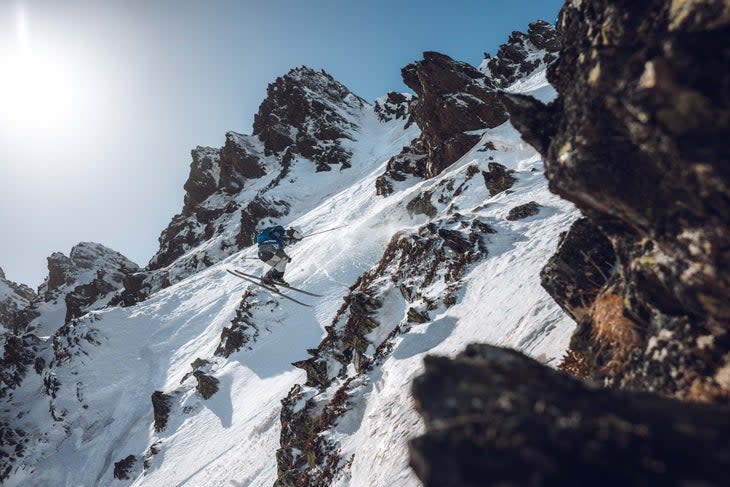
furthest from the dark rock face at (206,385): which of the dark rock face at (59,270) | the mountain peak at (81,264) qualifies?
the dark rock face at (59,270)

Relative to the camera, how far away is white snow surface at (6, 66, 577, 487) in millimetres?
11039

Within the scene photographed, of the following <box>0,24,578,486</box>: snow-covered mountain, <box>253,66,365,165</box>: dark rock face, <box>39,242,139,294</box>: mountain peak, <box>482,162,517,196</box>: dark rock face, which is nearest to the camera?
<box>0,24,578,486</box>: snow-covered mountain

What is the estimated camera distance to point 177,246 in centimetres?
8131

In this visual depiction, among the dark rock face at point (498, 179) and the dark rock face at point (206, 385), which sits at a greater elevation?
the dark rock face at point (498, 179)

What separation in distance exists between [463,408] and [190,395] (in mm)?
30616

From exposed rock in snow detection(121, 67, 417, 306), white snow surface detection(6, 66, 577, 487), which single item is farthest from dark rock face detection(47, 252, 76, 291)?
white snow surface detection(6, 66, 577, 487)

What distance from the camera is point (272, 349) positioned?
2786 cm

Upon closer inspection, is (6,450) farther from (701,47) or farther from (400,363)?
(701,47)

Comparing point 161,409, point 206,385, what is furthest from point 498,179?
point 161,409

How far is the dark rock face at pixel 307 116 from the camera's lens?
78.6m

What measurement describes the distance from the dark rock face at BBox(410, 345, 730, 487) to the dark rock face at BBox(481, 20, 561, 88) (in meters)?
59.8

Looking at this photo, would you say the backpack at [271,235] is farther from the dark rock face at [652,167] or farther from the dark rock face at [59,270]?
the dark rock face at [59,270]

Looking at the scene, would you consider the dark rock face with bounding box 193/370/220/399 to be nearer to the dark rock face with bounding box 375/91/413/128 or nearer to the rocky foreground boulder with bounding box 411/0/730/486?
the rocky foreground boulder with bounding box 411/0/730/486

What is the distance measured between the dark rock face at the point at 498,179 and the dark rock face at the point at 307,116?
48.2 m
